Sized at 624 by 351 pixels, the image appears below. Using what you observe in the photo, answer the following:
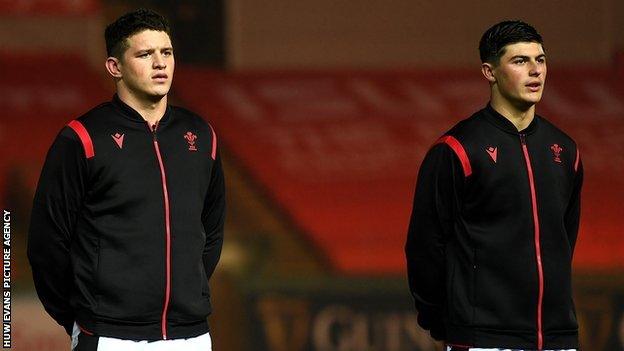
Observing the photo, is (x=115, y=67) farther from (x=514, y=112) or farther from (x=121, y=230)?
(x=514, y=112)

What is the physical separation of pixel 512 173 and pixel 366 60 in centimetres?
248

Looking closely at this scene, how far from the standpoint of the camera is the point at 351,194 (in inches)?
228

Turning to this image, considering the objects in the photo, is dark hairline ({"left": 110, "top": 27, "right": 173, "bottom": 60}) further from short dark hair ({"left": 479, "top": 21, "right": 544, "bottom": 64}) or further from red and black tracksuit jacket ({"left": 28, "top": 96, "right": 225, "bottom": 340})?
short dark hair ({"left": 479, "top": 21, "right": 544, "bottom": 64})

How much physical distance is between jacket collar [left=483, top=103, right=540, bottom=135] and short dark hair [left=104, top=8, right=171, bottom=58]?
83 cm

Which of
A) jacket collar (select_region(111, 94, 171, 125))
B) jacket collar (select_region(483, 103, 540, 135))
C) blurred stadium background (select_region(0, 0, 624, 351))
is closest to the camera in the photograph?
jacket collar (select_region(111, 94, 171, 125))

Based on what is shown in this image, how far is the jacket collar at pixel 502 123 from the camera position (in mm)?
3490

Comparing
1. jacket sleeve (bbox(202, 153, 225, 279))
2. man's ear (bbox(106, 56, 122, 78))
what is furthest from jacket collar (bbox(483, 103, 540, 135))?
man's ear (bbox(106, 56, 122, 78))

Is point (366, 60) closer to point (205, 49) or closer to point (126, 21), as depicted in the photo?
point (205, 49)

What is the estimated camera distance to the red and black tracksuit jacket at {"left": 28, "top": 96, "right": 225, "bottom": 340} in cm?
327

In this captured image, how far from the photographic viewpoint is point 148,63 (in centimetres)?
333

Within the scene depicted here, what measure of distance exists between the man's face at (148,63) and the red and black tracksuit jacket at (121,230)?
8 cm

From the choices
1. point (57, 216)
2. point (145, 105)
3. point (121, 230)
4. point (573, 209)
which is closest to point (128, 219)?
point (121, 230)

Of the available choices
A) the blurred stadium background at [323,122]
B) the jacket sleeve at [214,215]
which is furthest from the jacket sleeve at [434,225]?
the blurred stadium background at [323,122]

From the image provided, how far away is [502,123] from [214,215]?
2.51ft
